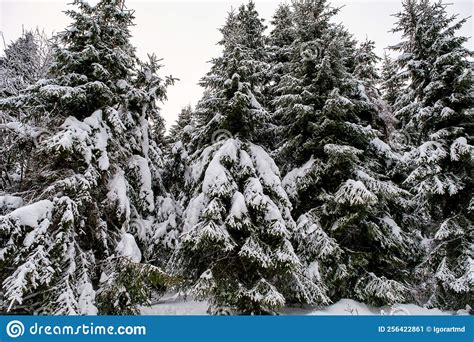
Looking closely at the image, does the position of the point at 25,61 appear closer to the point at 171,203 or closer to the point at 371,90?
the point at 171,203

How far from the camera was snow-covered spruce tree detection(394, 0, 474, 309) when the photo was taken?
10.6 meters

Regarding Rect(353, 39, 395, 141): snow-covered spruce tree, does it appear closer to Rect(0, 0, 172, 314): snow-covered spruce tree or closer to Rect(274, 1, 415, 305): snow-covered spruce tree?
Rect(274, 1, 415, 305): snow-covered spruce tree

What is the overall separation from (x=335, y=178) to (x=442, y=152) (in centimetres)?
386

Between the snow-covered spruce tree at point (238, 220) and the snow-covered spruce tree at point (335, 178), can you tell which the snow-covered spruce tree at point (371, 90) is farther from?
the snow-covered spruce tree at point (238, 220)

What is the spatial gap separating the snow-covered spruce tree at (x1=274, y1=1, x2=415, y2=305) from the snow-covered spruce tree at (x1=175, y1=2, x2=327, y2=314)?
4.16 ft

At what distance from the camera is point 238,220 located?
9281 millimetres

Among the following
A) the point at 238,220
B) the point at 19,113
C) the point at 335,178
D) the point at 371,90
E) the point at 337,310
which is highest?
the point at 371,90

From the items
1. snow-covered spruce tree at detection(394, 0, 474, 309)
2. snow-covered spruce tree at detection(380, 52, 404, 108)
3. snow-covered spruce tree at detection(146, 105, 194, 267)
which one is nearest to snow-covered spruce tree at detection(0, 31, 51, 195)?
snow-covered spruce tree at detection(146, 105, 194, 267)

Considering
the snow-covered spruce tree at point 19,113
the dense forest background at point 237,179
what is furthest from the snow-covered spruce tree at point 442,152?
the snow-covered spruce tree at point 19,113

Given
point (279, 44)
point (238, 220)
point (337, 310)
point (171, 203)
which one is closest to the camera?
point (238, 220)

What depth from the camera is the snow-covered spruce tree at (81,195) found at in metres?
6.59

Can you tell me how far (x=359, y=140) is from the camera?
12.4 m

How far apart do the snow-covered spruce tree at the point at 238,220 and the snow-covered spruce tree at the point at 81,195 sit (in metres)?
1.87

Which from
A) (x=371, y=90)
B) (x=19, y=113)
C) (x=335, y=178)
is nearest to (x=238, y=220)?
(x=335, y=178)
